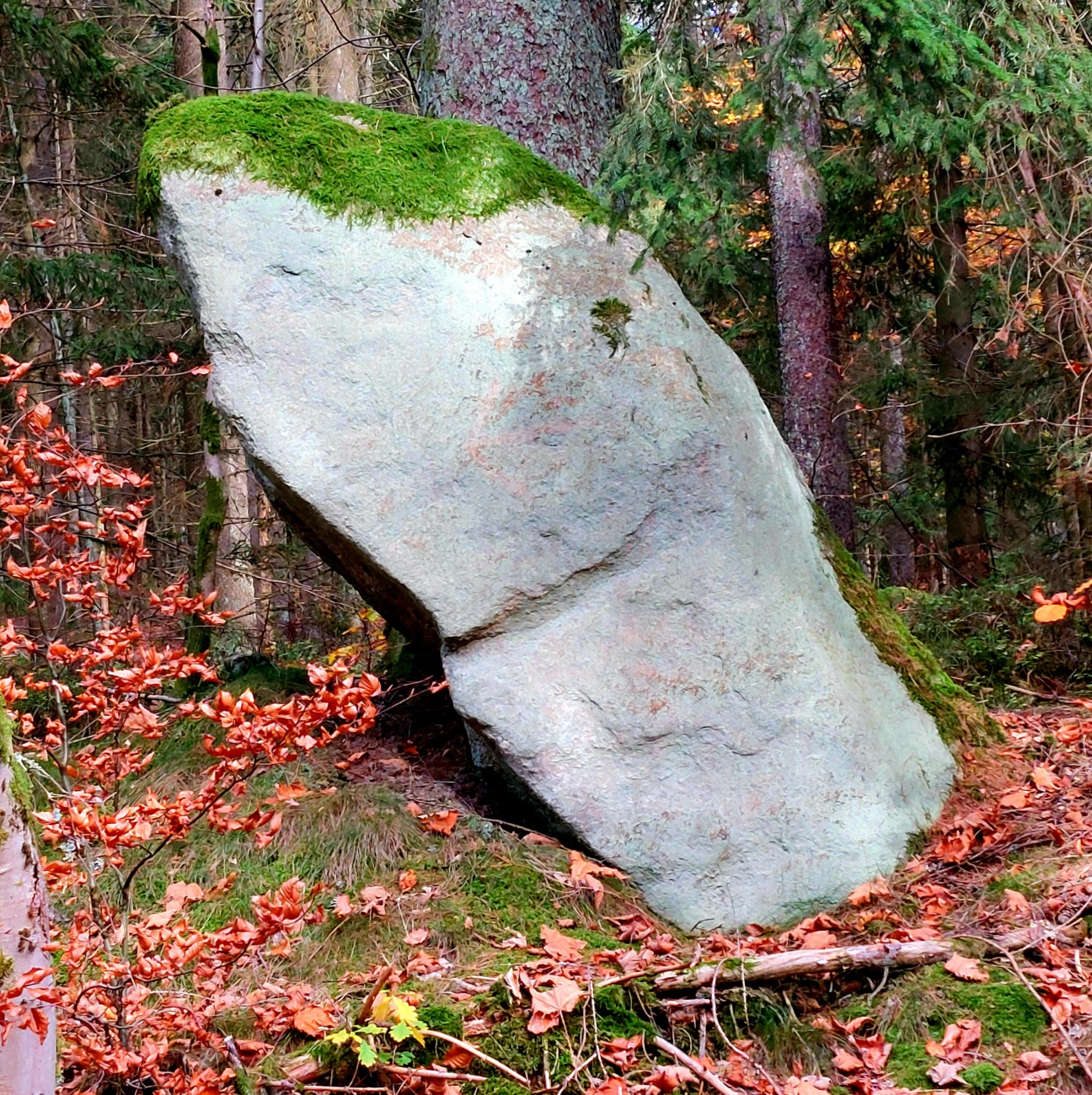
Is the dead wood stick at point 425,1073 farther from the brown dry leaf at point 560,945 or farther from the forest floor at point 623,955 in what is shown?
the brown dry leaf at point 560,945

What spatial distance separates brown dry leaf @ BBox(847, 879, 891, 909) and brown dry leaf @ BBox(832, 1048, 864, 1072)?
35.5 inches

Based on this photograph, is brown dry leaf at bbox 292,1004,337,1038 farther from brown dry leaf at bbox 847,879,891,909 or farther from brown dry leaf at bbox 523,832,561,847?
brown dry leaf at bbox 847,879,891,909

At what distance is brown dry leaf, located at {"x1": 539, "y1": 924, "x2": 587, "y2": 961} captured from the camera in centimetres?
328

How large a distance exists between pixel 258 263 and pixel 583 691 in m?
2.14

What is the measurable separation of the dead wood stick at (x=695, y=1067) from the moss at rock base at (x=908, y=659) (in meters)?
2.19

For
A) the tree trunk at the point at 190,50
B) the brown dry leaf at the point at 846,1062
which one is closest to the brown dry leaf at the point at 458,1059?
the brown dry leaf at the point at 846,1062

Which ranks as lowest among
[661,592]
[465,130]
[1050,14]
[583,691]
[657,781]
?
[657,781]

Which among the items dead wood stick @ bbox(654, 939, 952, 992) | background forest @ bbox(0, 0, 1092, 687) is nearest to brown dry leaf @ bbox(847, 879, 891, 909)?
dead wood stick @ bbox(654, 939, 952, 992)

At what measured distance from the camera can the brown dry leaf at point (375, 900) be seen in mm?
3527

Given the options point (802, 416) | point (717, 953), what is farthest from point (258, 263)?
point (802, 416)

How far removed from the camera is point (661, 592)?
4023 mm

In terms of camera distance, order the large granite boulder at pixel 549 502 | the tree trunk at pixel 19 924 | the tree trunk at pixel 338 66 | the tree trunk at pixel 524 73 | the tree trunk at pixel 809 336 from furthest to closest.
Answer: the tree trunk at pixel 338 66 → the tree trunk at pixel 809 336 → the tree trunk at pixel 524 73 → the large granite boulder at pixel 549 502 → the tree trunk at pixel 19 924

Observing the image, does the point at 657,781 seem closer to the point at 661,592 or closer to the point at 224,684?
the point at 661,592

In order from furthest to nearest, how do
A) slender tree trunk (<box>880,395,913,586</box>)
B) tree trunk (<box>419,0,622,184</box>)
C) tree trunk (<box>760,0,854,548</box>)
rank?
slender tree trunk (<box>880,395,913,586</box>), tree trunk (<box>760,0,854,548</box>), tree trunk (<box>419,0,622,184</box>)
